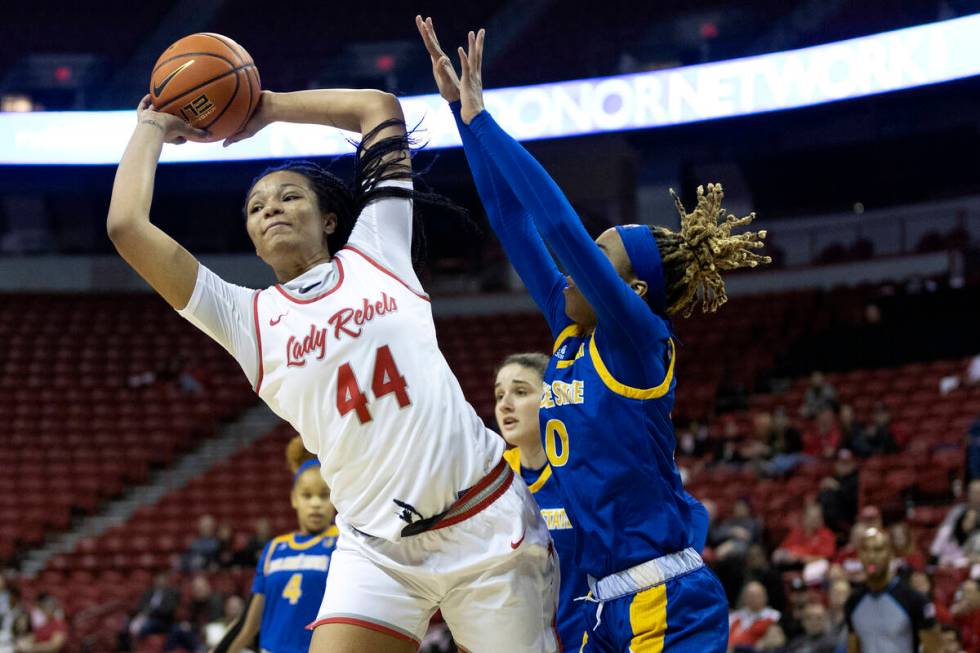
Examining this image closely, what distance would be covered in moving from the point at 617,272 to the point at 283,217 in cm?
86

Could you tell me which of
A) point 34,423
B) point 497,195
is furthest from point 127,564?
point 497,195

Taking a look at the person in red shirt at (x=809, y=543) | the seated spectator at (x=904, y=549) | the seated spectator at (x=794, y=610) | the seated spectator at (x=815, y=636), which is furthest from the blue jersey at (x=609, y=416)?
the person in red shirt at (x=809, y=543)

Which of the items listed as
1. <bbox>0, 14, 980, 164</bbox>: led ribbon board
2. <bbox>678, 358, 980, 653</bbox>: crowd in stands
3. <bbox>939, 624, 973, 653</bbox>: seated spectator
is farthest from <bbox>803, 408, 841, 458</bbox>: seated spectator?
<bbox>0, 14, 980, 164</bbox>: led ribbon board

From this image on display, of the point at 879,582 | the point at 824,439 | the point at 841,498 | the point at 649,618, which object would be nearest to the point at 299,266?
the point at 649,618

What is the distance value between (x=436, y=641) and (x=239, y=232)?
456 inches

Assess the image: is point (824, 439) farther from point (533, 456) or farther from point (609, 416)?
point (609, 416)

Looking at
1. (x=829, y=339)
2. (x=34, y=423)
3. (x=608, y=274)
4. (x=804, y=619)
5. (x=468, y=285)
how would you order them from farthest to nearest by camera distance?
1. (x=468, y=285)
2. (x=34, y=423)
3. (x=829, y=339)
4. (x=804, y=619)
5. (x=608, y=274)

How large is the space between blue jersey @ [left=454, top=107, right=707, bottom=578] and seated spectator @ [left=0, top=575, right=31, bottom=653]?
9.74 meters

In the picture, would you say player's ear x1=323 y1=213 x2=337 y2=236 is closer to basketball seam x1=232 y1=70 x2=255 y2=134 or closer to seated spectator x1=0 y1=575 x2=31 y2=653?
basketball seam x1=232 y1=70 x2=255 y2=134

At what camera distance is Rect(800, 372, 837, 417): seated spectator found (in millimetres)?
12219

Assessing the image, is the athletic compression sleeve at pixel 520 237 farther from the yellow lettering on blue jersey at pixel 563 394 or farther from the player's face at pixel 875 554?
the player's face at pixel 875 554

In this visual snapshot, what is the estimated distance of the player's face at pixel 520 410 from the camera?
3.86 meters

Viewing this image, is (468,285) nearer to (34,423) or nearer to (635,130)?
(635,130)

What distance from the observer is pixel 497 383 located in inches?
157
